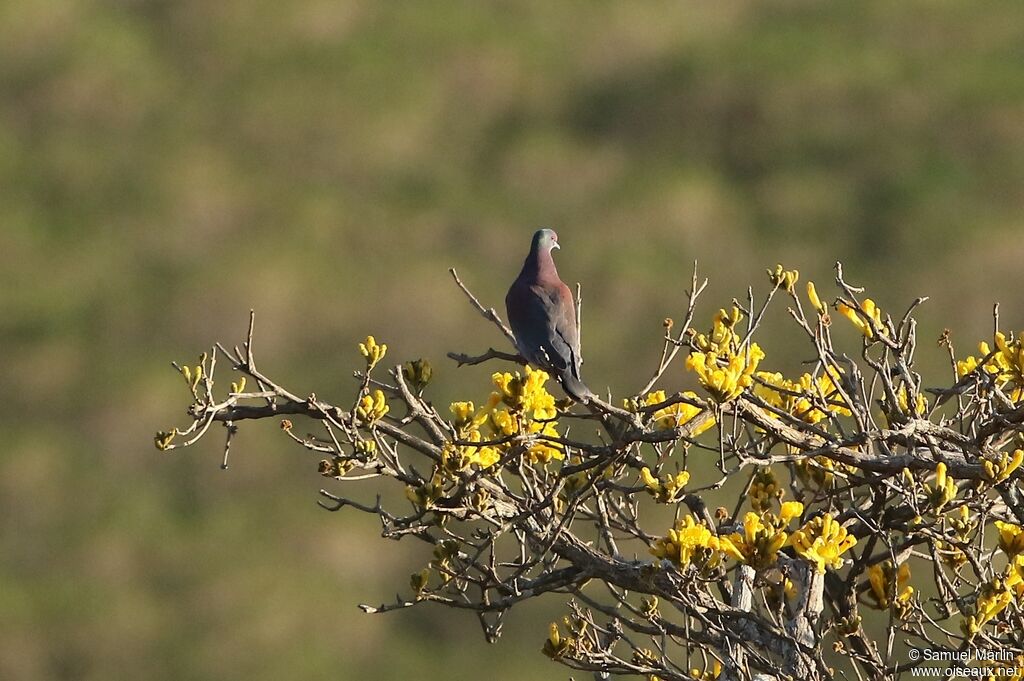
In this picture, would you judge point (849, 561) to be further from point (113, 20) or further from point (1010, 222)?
point (113, 20)

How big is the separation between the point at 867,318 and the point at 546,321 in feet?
4.21

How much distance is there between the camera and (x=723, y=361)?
265 centimetres

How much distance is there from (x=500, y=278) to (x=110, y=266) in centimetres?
280

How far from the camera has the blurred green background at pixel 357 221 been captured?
8.99 metres

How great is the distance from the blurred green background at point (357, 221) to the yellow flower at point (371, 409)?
518cm

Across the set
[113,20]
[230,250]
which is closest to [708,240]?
[230,250]

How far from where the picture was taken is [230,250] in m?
11.2

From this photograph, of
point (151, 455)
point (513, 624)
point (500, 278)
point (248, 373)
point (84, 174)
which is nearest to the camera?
point (248, 373)

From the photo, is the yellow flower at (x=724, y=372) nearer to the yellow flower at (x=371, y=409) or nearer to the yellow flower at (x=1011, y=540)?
the yellow flower at (x=1011, y=540)

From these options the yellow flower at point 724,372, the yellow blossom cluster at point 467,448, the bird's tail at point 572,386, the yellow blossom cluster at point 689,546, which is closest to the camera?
the yellow flower at point 724,372

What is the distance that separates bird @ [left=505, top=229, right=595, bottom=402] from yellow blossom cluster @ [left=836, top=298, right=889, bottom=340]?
668mm

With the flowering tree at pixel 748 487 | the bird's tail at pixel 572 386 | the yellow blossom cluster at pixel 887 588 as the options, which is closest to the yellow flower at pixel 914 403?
the flowering tree at pixel 748 487

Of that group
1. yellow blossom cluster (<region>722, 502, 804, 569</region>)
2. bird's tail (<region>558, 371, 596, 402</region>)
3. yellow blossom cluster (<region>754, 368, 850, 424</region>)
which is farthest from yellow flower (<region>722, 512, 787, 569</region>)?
bird's tail (<region>558, 371, 596, 402</region>)

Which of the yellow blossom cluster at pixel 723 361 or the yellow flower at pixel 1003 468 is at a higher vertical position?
the yellow blossom cluster at pixel 723 361
